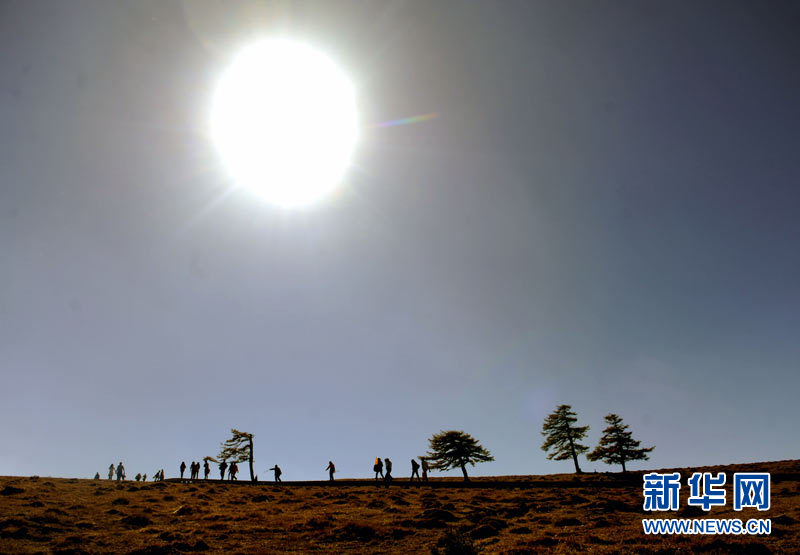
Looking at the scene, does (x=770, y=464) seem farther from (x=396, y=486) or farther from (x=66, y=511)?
(x=66, y=511)

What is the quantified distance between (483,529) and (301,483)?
27.0 m

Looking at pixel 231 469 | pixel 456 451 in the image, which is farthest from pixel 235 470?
pixel 456 451

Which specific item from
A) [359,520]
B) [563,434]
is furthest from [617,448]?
[359,520]

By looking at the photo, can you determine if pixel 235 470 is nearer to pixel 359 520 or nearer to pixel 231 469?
pixel 231 469

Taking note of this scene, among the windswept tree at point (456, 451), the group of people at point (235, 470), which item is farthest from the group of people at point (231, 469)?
the windswept tree at point (456, 451)

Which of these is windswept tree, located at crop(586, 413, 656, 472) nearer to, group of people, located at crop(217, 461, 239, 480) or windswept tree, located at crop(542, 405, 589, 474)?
windswept tree, located at crop(542, 405, 589, 474)

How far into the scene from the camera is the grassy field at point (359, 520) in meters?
17.5

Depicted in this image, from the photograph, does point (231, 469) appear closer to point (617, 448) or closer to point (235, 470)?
point (235, 470)

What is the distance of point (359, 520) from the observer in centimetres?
2395

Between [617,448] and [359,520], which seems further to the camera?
[617,448]

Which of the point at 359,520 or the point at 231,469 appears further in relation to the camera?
the point at 231,469

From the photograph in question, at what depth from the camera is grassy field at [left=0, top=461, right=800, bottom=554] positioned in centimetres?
1753

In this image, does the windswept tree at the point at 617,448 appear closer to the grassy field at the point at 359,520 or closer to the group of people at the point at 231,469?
the grassy field at the point at 359,520

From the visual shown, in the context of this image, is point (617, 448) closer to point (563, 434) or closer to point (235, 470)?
point (563, 434)
